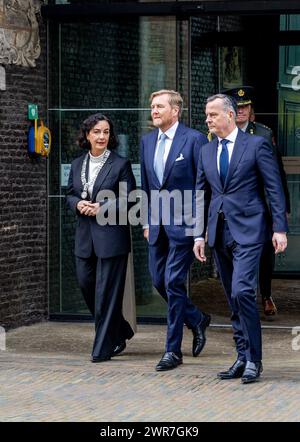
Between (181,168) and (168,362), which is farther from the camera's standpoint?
(181,168)

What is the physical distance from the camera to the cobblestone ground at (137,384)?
27.4 feet

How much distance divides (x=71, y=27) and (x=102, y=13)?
1.30ft

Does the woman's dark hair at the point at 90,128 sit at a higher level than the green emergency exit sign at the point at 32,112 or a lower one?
lower

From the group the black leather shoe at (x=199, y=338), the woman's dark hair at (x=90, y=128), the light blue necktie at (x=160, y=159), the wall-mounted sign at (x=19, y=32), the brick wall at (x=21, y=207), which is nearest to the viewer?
the light blue necktie at (x=160, y=159)

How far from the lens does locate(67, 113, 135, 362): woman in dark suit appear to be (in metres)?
10.3

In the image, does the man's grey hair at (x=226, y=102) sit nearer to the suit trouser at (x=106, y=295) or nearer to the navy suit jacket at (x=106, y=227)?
the navy suit jacket at (x=106, y=227)

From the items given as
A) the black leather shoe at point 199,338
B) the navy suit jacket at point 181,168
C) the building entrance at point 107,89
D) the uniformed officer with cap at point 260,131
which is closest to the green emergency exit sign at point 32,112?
the building entrance at point 107,89

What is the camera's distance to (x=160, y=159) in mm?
10164

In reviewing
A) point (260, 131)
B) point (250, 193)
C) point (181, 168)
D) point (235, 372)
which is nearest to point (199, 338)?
point (235, 372)

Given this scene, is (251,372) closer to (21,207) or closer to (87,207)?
(87,207)

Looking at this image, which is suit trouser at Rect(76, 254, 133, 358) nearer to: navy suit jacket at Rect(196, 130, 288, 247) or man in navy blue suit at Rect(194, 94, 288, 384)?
man in navy blue suit at Rect(194, 94, 288, 384)

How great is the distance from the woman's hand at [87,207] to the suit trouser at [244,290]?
3.59ft

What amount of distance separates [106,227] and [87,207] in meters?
0.23

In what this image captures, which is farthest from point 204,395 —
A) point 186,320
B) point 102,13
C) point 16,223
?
point 102,13
